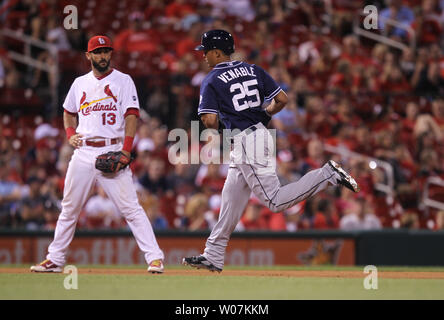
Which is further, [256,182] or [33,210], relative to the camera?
[33,210]

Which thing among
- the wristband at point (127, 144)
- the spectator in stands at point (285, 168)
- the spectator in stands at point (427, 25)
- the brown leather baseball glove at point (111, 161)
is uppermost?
the spectator in stands at point (427, 25)

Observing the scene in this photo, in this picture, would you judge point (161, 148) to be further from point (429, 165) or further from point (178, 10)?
point (178, 10)

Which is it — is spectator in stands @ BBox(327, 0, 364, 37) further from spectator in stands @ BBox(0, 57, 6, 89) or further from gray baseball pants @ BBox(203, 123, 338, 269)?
gray baseball pants @ BBox(203, 123, 338, 269)

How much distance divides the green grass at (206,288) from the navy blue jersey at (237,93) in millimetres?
1295

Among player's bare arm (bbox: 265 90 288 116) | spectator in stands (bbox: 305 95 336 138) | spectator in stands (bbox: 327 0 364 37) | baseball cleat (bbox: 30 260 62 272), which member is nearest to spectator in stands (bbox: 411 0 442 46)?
spectator in stands (bbox: 327 0 364 37)

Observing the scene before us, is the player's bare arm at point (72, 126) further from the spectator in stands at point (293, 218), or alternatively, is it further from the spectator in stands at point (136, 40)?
the spectator in stands at point (136, 40)

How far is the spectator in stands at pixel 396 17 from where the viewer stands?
14.0 metres

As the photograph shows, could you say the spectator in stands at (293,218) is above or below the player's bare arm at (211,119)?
below

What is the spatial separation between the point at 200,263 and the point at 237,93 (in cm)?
144

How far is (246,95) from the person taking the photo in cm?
672

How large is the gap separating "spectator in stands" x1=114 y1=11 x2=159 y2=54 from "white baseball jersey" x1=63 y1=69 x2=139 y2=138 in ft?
21.5

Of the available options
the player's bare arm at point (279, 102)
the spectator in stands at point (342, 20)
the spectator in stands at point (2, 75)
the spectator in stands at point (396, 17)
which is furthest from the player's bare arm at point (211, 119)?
the spectator in stands at point (342, 20)

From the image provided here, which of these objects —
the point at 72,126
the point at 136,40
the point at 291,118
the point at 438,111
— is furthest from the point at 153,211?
the point at 438,111

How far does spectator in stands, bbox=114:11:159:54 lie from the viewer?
44.6ft
